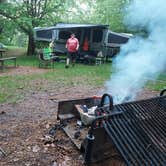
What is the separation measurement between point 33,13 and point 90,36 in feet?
12.3

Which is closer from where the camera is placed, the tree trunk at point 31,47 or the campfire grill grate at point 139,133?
the campfire grill grate at point 139,133

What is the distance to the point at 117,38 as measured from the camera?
1475 centimetres

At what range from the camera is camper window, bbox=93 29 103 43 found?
47.7 ft

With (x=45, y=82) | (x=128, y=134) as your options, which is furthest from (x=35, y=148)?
(x=45, y=82)

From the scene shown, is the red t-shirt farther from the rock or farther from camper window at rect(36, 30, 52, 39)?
the rock

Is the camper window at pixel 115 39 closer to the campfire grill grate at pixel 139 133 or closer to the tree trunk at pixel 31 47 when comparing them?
the tree trunk at pixel 31 47

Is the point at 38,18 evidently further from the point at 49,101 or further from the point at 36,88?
the point at 49,101

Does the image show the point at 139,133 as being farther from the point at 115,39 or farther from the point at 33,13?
the point at 33,13

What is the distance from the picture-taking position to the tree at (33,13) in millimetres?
13391

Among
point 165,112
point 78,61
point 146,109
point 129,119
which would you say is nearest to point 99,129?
point 129,119

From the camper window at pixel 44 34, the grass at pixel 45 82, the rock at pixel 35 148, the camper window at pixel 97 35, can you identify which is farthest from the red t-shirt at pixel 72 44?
the rock at pixel 35 148

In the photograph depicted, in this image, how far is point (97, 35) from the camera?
48.3 ft

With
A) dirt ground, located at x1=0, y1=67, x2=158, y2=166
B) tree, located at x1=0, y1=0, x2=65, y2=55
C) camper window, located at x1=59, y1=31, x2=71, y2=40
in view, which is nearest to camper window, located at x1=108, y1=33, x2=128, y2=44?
camper window, located at x1=59, y1=31, x2=71, y2=40

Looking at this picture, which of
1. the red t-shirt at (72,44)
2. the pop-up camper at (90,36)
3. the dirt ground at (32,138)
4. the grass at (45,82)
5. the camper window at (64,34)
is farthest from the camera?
the camper window at (64,34)
